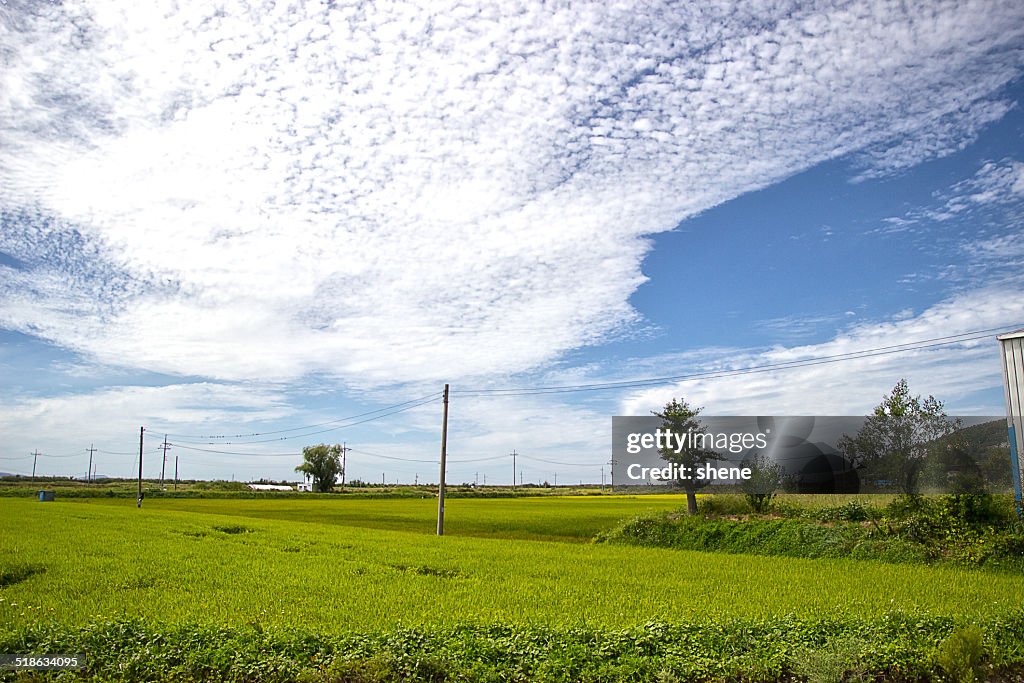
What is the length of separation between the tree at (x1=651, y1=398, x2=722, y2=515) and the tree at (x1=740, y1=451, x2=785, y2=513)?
2.14 metres

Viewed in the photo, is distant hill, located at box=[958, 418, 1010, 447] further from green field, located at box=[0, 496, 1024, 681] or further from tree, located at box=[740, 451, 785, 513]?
tree, located at box=[740, 451, 785, 513]

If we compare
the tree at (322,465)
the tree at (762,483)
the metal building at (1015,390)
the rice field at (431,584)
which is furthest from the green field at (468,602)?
the tree at (322,465)

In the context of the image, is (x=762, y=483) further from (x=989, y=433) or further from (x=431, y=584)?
(x=431, y=584)

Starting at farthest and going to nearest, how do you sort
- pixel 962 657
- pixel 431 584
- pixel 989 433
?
pixel 989 433 < pixel 431 584 < pixel 962 657

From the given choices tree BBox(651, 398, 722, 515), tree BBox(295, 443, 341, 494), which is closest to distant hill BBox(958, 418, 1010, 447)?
tree BBox(651, 398, 722, 515)

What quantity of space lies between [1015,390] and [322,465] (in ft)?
329

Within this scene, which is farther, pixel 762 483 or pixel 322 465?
pixel 322 465

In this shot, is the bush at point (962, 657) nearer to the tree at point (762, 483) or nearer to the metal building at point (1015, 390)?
the metal building at point (1015, 390)

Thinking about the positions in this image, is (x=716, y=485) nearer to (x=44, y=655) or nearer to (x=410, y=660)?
(x=410, y=660)

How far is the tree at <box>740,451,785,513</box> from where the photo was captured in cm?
2698

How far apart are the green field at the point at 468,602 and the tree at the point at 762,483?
5381 mm

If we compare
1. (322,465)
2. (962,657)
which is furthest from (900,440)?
(322,465)

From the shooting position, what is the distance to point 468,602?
42.4ft

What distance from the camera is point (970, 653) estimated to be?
343 inches
